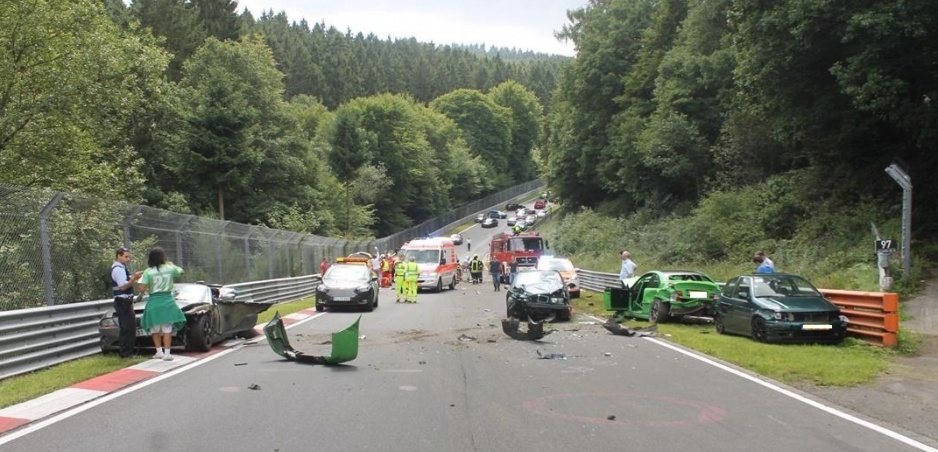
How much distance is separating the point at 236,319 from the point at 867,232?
17.9 m

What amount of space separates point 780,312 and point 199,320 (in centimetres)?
1009

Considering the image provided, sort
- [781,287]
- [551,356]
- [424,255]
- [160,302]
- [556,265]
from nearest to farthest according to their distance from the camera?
[160,302]
[551,356]
[781,287]
[556,265]
[424,255]

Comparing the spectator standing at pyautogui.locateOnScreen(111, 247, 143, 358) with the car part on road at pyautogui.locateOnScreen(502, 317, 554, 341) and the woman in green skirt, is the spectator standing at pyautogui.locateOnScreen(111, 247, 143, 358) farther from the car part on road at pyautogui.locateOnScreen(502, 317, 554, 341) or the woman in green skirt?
the car part on road at pyautogui.locateOnScreen(502, 317, 554, 341)

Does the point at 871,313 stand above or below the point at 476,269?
above

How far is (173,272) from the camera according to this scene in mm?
11273

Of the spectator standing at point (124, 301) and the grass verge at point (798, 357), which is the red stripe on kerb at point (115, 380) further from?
the grass verge at point (798, 357)

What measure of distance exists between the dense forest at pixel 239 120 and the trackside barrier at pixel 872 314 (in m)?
22.0

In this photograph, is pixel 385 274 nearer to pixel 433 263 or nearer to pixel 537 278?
pixel 433 263

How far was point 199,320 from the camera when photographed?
12.3 meters

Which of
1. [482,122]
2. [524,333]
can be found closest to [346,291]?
[524,333]

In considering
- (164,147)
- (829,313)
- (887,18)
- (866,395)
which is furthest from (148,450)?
(164,147)

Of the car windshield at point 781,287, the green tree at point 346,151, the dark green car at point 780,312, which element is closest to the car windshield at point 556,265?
the dark green car at point 780,312

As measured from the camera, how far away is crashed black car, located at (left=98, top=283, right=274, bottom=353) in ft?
38.3

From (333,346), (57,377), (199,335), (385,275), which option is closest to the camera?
(57,377)
